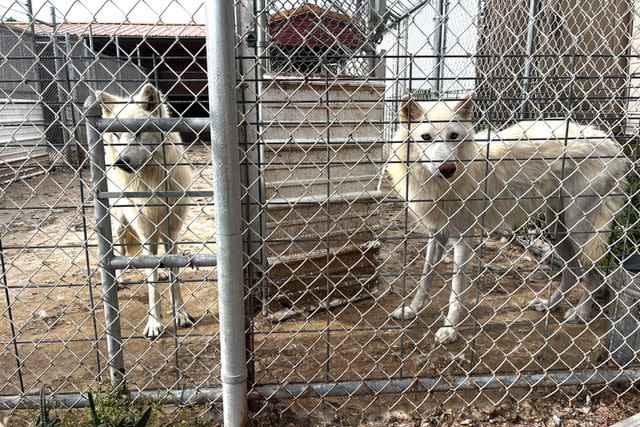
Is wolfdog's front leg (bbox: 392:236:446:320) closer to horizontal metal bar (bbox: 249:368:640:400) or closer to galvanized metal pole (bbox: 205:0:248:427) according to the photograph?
horizontal metal bar (bbox: 249:368:640:400)

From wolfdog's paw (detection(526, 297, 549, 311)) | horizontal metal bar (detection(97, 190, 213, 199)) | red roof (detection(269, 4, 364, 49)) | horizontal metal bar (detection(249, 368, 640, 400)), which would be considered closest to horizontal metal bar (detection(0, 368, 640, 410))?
horizontal metal bar (detection(249, 368, 640, 400))

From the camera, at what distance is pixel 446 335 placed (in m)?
3.34

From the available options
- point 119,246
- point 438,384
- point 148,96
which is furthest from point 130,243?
point 438,384

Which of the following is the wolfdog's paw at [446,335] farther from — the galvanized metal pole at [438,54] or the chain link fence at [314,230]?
the galvanized metal pole at [438,54]

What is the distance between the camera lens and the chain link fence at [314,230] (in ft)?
7.47

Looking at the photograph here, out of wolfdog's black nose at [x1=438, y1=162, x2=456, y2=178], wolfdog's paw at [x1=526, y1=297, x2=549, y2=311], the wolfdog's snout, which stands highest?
wolfdog's black nose at [x1=438, y1=162, x2=456, y2=178]

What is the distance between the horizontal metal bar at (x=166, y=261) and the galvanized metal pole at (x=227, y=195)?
12.7 inches

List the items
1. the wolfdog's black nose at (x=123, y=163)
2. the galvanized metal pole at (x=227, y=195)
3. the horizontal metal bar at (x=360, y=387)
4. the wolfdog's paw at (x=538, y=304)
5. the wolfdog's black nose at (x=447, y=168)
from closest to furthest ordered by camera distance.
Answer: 1. the galvanized metal pole at (x=227, y=195)
2. the horizontal metal bar at (x=360, y=387)
3. the wolfdog's black nose at (x=447, y=168)
4. the wolfdog's black nose at (x=123, y=163)
5. the wolfdog's paw at (x=538, y=304)

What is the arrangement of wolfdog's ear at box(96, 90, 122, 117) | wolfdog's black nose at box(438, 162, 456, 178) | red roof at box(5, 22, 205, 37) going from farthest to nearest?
wolfdog's ear at box(96, 90, 122, 117), wolfdog's black nose at box(438, 162, 456, 178), red roof at box(5, 22, 205, 37)

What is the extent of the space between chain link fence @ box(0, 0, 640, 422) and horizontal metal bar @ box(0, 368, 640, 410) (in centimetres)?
1

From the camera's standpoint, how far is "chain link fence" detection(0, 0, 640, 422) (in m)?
2.28

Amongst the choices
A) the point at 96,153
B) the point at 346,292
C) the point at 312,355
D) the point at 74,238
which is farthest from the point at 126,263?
the point at 74,238

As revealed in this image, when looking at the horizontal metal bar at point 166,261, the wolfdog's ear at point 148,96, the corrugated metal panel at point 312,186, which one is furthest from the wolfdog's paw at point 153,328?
the wolfdog's ear at point 148,96

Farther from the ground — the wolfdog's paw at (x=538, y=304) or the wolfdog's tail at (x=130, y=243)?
the wolfdog's tail at (x=130, y=243)
